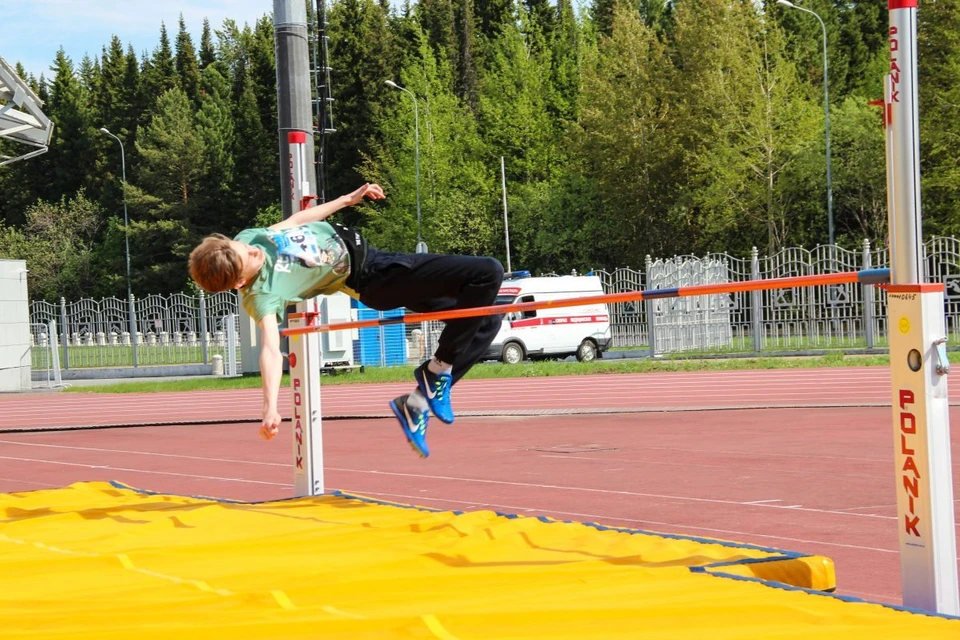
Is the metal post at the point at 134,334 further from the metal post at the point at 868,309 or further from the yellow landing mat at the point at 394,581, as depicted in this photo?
the yellow landing mat at the point at 394,581

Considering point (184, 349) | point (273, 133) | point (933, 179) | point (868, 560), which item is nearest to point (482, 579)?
point (868, 560)

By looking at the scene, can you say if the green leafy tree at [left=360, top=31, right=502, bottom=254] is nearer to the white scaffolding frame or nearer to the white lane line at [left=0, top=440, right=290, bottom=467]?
the white scaffolding frame

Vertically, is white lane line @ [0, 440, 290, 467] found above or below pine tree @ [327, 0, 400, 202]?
below

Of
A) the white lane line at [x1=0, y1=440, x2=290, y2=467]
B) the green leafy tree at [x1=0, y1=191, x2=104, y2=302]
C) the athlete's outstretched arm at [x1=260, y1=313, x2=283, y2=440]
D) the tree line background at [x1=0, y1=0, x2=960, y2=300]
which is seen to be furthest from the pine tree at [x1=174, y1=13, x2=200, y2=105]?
the athlete's outstretched arm at [x1=260, y1=313, x2=283, y2=440]

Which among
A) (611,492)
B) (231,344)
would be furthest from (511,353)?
(611,492)

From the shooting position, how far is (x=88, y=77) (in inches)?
3004

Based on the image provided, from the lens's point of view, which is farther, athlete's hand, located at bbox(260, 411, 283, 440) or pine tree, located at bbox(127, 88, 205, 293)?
pine tree, located at bbox(127, 88, 205, 293)

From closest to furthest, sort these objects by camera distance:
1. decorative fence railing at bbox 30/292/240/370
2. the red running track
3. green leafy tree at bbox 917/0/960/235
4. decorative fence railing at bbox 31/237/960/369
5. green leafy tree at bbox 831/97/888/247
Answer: the red running track
decorative fence railing at bbox 31/237/960/369
decorative fence railing at bbox 30/292/240/370
green leafy tree at bbox 917/0/960/235
green leafy tree at bbox 831/97/888/247

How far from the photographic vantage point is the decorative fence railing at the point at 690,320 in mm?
23734

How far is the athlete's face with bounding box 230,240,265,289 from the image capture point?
5184 millimetres

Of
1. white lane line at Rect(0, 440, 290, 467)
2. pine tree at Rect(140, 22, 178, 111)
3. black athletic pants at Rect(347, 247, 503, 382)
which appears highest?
pine tree at Rect(140, 22, 178, 111)

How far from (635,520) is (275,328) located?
3.22 metres

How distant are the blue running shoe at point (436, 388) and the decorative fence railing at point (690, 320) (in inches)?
649

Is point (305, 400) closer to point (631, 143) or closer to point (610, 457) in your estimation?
point (610, 457)
